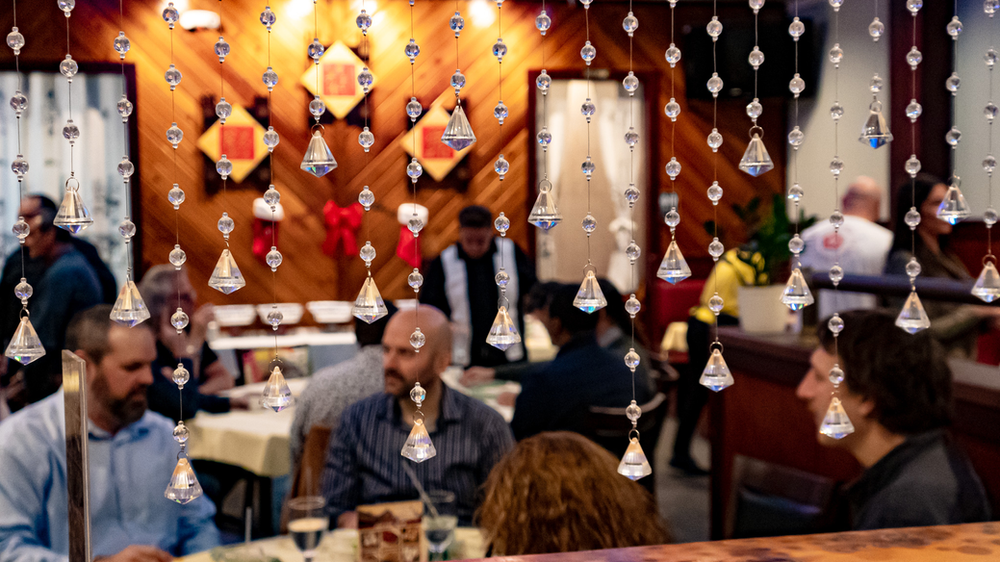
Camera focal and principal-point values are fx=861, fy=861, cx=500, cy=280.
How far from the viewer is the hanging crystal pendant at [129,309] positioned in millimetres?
1098

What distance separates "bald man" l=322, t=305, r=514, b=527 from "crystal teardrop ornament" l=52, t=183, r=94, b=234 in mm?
2096

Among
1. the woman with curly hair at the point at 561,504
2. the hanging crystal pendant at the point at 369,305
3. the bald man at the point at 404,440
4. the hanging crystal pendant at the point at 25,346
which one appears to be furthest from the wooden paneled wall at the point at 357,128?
the hanging crystal pendant at the point at 369,305

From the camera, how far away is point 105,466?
9.45 feet

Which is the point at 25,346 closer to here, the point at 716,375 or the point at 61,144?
the point at 716,375

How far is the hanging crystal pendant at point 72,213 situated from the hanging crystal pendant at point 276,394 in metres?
0.31

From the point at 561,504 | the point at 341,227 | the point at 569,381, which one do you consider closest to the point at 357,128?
the point at 341,227

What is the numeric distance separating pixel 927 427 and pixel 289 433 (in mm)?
2616

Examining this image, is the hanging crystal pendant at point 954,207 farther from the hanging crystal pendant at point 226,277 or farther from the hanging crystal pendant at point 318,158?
the hanging crystal pendant at point 226,277

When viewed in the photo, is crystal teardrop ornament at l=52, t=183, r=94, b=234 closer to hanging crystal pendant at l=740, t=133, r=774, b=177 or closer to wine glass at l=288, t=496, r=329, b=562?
hanging crystal pendant at l=740, t=133, r=774, b=177

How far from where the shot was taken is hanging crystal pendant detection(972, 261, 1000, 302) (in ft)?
4.44

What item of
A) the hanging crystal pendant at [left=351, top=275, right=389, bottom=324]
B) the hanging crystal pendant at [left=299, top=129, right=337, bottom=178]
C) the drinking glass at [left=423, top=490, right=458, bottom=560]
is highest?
the hanging crystal pendant at [left=299, top=129, right=337, bottom=178]

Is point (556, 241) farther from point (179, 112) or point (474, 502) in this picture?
point (474, 502)

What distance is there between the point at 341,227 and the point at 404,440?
4.28 metres

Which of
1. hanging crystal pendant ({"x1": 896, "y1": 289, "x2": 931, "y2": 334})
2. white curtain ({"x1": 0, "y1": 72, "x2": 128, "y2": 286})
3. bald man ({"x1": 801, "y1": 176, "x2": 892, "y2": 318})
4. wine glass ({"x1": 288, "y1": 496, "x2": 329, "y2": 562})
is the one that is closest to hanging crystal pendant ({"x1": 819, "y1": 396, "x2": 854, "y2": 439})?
hanging crystal pendant ({"x1": 896, "y1": 289, "x2": 931, "y2": 334})
